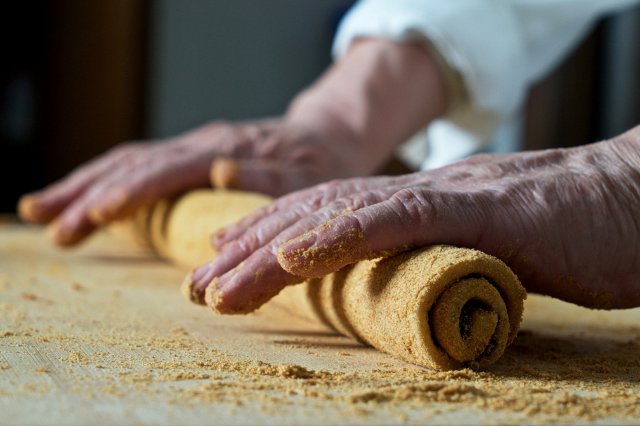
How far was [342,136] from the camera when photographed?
220 cm

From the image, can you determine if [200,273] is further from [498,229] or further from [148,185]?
[148,185]

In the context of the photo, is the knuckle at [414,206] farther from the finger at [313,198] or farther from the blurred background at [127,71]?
the blurred background at [127,71]

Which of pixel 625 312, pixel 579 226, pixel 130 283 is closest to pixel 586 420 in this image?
pixel 579 226

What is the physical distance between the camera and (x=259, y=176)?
196 centimetres

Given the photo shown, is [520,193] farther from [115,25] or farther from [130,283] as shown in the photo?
[115,25]

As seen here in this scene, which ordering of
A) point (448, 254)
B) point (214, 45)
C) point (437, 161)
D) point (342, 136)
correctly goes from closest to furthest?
point (448, 254) < point (342, 136) < point (437, 161) < point (214, 45)

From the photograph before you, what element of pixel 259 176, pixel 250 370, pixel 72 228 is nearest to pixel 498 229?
pixel 250 370

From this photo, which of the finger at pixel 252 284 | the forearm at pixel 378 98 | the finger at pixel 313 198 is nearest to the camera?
the finger at pixel 252 284

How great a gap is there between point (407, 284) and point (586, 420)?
0.85ft

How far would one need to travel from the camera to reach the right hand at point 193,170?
198cm

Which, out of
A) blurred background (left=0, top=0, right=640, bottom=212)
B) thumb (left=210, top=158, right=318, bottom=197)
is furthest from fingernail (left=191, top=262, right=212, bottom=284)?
blurred background (left=0, top=0, right=640, bottom=212)

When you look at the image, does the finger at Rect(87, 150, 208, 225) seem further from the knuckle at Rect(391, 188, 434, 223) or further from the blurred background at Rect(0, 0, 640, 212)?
the blurred background at Rect(0, 0, 640, 212)

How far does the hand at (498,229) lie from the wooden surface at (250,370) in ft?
0.30

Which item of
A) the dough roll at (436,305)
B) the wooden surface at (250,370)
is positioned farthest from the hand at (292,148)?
the dough roll at (436,305)
